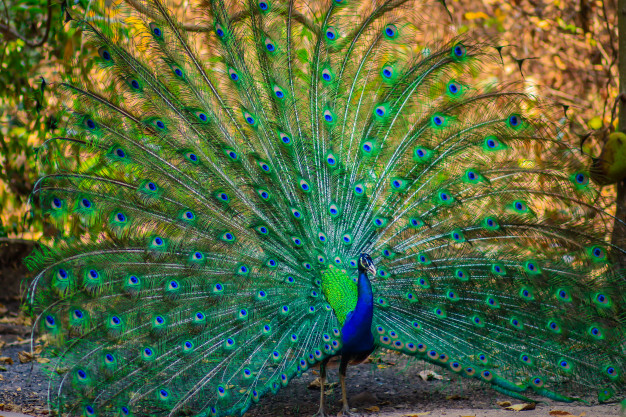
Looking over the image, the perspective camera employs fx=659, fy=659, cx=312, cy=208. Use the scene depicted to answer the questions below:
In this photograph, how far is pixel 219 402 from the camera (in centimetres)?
418

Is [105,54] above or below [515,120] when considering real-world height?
above

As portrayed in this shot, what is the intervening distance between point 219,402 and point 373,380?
159cm

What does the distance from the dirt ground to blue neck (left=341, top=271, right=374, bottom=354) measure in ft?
1.75

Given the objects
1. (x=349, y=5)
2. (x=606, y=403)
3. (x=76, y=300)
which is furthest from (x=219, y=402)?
(x=349, y=5)

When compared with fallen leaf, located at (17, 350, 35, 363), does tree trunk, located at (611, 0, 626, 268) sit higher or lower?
higher

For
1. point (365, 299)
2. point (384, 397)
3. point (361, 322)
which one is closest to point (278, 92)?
point (365, 299)

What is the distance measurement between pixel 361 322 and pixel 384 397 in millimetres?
1006

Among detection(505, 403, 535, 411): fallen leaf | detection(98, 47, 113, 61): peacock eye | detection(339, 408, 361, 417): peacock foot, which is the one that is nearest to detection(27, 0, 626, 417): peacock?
detection(98, 47, 113, 61): peacock eye

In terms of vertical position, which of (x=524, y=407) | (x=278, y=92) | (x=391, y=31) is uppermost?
(x=391, y=31)

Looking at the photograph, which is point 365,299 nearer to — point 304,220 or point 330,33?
point 304,220

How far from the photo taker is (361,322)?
4.16 m

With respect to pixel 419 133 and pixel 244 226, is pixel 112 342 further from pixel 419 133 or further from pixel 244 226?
pixel 419 133

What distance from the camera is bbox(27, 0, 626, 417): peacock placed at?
4156 millimetres

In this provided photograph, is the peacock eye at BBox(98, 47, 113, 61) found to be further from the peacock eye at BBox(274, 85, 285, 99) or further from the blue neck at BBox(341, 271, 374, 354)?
the blue neck at BBox(341, 271, 374, 354)
